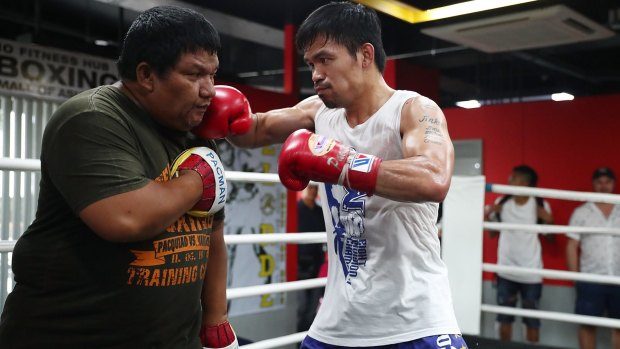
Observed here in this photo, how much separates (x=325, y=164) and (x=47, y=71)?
3885 mm

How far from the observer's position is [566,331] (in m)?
5.43

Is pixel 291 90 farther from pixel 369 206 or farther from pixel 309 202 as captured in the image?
pixel 369 206

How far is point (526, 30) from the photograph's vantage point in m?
4.58

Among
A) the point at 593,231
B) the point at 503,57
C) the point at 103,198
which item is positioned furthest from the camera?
the point at 503,57

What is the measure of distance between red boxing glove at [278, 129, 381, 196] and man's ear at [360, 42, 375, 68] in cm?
39

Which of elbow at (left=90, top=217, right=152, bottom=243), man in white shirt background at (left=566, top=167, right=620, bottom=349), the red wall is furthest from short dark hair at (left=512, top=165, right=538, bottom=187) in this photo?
elbow at (left=90, top=217, right=152, bottom=243)

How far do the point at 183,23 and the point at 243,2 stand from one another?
4.95 metres

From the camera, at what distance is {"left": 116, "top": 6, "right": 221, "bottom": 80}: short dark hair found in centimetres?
116

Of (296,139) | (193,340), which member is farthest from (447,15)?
(193,340)

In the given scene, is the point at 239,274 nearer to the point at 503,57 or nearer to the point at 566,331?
the point at 566,331

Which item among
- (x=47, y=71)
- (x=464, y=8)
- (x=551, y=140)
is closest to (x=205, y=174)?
(x=464, y=8)

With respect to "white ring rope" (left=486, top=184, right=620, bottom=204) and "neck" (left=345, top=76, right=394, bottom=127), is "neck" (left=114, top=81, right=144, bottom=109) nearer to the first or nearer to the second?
"neck" (left=345, top=76, right=394, bottom=127)

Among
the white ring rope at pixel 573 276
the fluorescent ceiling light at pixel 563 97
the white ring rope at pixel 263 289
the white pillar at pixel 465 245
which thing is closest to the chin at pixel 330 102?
the white ring rope at pixel 263 289

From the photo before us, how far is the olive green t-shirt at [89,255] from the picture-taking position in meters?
1.07
